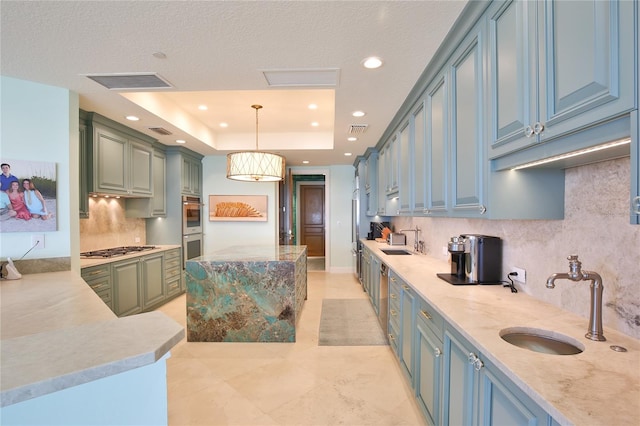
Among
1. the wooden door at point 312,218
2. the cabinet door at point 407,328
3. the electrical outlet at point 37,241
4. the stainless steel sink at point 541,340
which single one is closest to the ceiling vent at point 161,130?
the electrical outlet at point 37,241

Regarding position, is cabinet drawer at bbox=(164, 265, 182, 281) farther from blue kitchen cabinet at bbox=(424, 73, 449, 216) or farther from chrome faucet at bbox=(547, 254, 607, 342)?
chrome faucet at bbox=(547, 254, 607, 342)

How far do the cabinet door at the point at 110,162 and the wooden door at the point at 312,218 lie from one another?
19.9ft

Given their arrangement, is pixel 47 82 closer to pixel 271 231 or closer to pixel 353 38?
pixel 353 38

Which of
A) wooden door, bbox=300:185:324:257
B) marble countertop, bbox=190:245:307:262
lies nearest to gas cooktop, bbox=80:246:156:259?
marble countertop, bbox=190:245:307:262

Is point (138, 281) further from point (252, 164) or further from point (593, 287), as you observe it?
point (593, 287)

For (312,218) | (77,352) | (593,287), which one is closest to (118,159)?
(77,352)

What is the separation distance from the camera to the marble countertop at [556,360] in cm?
80

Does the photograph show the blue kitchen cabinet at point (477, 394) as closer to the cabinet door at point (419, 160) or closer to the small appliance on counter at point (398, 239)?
the cabinet door at point (419, 160)

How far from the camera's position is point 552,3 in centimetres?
106

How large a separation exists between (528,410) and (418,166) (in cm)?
209

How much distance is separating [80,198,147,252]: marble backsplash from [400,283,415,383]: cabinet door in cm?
398

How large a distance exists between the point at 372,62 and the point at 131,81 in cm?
202

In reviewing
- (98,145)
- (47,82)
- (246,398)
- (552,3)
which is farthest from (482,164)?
(98,145)

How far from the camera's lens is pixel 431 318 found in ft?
5.87
